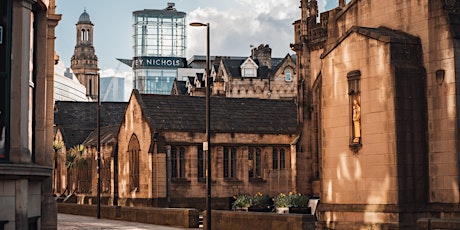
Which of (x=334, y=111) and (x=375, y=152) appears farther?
(x=334, y=111)

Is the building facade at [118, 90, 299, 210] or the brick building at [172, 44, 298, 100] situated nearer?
the building facade at [118, 90, 299, 210]

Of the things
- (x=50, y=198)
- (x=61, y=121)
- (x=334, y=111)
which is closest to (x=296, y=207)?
(x=334, y=111)

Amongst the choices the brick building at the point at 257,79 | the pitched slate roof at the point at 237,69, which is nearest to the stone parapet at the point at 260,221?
the brick building at the point at 257,79

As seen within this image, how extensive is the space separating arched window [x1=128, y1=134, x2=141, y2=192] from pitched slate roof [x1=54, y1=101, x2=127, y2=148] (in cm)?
2197

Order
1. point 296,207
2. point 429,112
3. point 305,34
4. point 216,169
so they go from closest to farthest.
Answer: point 429,112, point 296,207, point 305,34, point 216,169

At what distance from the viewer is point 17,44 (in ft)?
72.3

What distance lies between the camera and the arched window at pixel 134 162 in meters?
56.5

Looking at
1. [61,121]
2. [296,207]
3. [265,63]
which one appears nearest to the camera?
[296,207]

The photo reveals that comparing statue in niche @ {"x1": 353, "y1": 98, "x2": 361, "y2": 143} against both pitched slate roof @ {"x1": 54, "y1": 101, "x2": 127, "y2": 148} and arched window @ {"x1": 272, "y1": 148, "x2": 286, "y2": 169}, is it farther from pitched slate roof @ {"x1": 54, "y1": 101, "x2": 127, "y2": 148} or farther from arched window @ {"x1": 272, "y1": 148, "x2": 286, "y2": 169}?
pitched slate roof @ {"x1": 54, "y1": 101, "x2": 127, "y2": 148}

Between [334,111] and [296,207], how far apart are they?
1048 cm

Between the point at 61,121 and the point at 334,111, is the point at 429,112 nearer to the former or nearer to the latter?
the point at 334,111

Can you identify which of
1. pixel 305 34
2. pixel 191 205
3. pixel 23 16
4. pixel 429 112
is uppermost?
pixel 305 34

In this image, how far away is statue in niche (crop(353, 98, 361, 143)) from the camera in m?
31.1

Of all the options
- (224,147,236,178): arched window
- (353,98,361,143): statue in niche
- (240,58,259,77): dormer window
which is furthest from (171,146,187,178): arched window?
(240,58,259,77): dormer window
